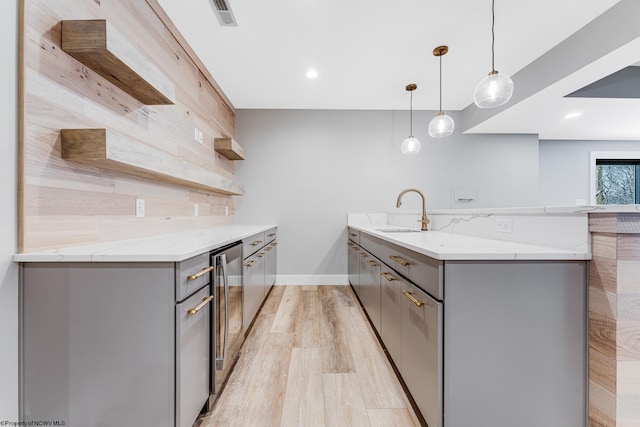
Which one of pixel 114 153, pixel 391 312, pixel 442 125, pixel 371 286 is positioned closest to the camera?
pixel 114 153

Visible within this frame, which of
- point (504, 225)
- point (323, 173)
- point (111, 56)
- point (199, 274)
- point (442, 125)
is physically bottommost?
point (199, 274)

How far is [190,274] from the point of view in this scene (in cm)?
115

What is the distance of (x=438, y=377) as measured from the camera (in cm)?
107

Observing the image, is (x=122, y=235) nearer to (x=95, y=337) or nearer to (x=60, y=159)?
(x=60, y=159)

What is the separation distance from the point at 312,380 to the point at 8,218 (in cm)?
156

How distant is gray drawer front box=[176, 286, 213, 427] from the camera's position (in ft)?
3.48

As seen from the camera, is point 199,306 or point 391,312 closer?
point 199,306

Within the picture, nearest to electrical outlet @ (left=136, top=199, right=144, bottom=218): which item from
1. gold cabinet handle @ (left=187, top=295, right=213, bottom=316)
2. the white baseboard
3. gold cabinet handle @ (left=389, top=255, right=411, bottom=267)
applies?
gold cabinet handle @ (left=187, top=295, right=213, bottom=316)

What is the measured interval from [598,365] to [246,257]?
1.95m

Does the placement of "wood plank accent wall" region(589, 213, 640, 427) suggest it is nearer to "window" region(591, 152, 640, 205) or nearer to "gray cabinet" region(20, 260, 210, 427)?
"gray cabinet" region(20, 260, 210, 427)

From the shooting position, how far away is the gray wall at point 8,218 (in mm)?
976

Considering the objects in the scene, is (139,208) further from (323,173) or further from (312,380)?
(323,173)

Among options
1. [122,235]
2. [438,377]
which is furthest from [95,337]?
[438,377]

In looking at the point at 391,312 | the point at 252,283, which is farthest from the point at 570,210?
the point at 252,283
